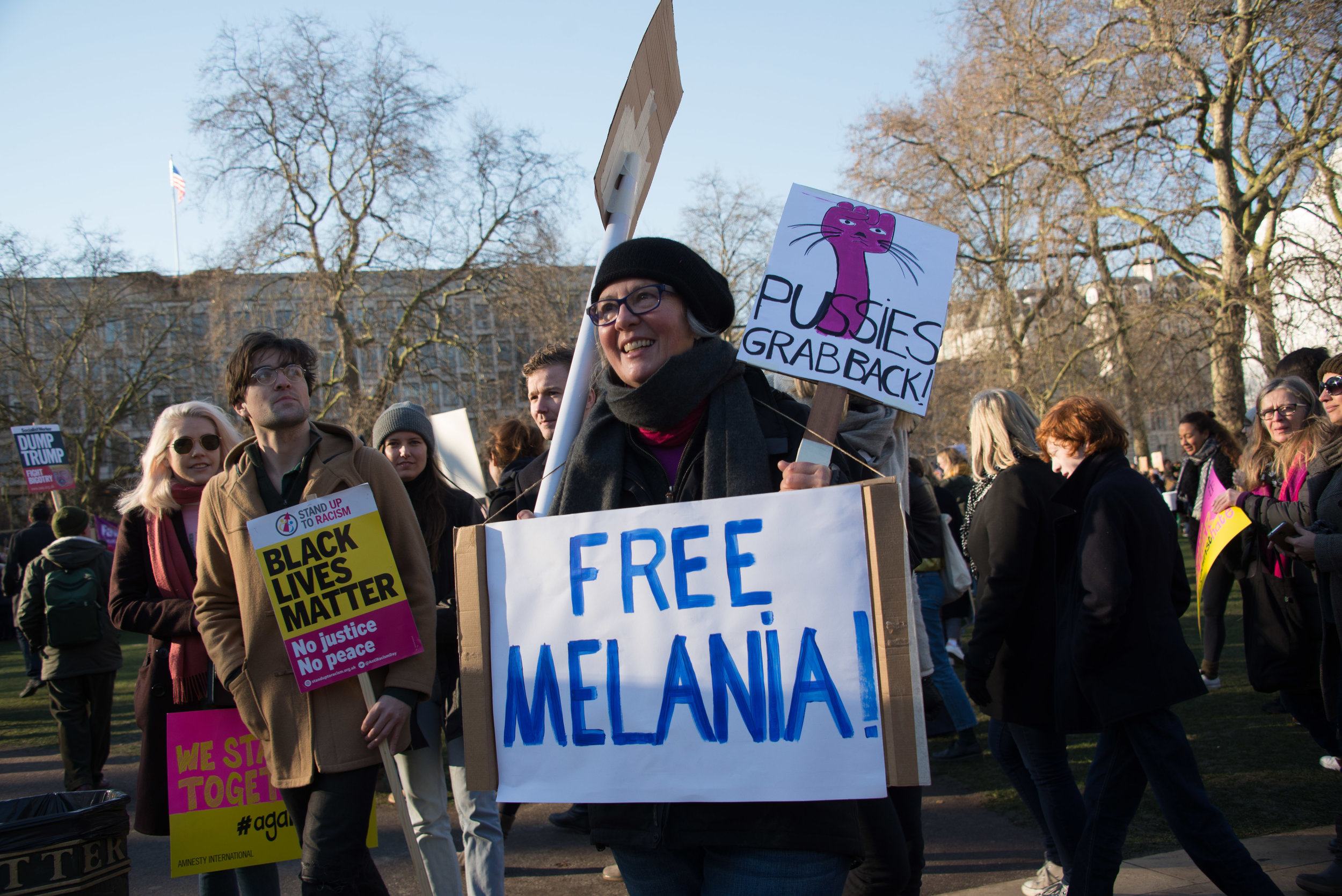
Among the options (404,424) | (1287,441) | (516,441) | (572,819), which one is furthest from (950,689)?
(404,424)

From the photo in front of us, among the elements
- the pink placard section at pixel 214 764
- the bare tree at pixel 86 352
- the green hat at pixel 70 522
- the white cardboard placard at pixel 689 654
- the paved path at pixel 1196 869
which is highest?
the bare tree at pixel 86 352

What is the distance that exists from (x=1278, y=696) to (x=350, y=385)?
23.3 meters

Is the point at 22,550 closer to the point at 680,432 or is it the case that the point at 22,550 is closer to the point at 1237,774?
the point at 680,432

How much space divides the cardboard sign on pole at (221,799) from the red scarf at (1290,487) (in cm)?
423

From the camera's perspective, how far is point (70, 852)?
9.22 feet

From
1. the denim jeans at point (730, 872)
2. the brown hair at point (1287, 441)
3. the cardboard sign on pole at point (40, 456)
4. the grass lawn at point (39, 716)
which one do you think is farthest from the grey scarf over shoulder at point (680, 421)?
the cardboard sign on pole at point (40, 456)

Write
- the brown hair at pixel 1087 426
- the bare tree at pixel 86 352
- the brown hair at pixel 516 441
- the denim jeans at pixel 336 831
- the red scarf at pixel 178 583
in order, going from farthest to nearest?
the bare tree at pixel 86 352
the brown hair at pixel 516 441
the brown hair at pixel 1087 426
the red scarf at pixel 178 583
the denim jeans at pixel 336 831

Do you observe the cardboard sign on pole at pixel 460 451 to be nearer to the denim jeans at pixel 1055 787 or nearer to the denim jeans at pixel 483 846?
the denim jeans at pixel 483 846

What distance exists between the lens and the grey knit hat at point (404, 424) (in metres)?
4.06

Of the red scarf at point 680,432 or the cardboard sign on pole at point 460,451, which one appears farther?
the cardboard sign on pole at point 460,451

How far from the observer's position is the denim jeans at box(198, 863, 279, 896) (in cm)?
325

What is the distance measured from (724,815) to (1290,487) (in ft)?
13.3

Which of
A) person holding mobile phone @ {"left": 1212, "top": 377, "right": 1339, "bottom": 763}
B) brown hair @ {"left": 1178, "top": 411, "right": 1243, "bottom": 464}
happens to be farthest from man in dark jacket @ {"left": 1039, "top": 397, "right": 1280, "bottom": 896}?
brown hair @ {"left": 1178, "top": 411, "right": 1243, "bottom": 464}

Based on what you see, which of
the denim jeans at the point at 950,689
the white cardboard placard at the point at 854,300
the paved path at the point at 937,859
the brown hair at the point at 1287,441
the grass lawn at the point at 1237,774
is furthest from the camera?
the denim jeans at the point at 950,689
